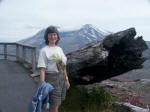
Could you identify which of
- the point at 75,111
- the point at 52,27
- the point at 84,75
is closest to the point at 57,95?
the point at 52,27

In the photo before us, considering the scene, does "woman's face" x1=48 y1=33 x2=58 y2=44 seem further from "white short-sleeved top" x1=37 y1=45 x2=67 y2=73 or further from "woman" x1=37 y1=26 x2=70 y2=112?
"white short-sleeved top" x1=37 y1=45 x2=67 y2=73

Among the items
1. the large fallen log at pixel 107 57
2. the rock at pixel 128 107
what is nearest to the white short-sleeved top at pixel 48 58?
the large fallen log at pixel 107 57

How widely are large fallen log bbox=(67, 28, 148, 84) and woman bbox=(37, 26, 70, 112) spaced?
2.53 meters

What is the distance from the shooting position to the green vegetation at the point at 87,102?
6406mm

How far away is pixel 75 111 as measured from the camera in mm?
6324

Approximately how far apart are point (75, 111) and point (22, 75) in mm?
4206

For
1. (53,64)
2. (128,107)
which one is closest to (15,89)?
(128,107)

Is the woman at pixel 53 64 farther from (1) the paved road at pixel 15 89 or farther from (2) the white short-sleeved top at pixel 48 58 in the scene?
(1) the paved road at pixel 15 89

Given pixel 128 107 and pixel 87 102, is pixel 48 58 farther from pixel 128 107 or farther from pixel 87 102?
pixel 128 107

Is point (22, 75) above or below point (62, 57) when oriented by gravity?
below

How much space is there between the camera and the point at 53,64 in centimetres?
400

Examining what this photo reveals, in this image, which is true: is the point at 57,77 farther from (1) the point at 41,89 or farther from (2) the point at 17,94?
(2) the point at 17,94

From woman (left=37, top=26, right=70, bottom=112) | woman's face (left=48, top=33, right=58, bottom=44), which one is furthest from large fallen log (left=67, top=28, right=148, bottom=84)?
woman's face (left=48, top=33, right=58, bottom=44)

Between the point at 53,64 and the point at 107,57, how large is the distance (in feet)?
9.58
